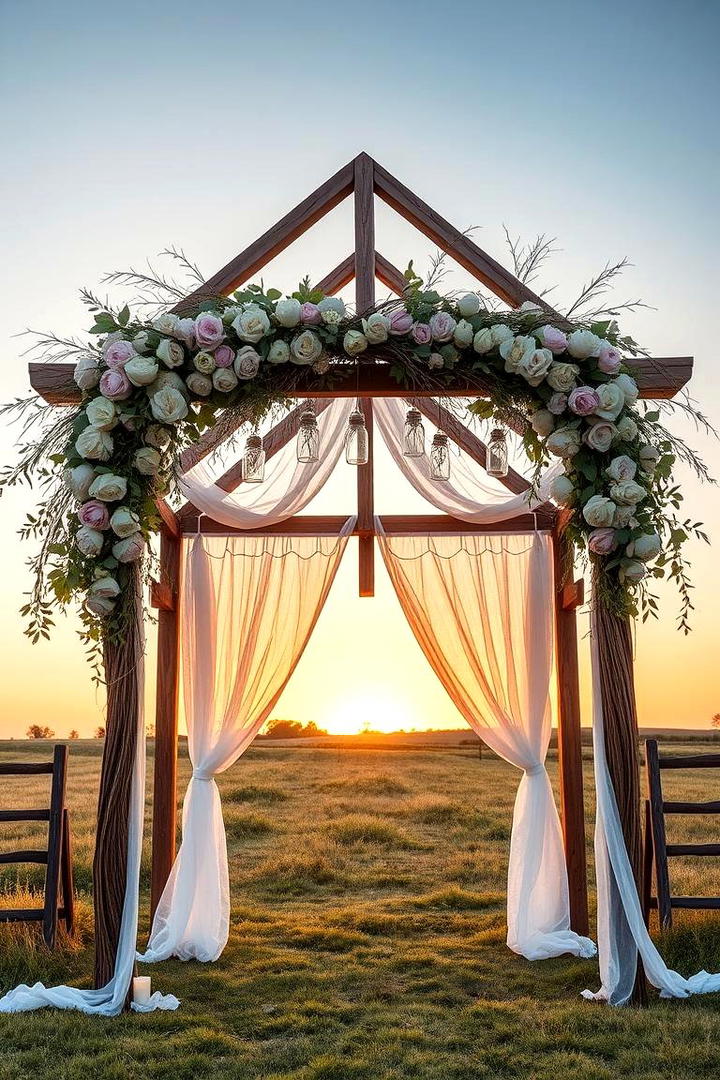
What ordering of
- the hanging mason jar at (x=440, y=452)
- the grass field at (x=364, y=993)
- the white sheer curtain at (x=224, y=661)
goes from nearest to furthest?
the grass field at (x=364, y=993) → the hanging mason jar at (x=440, y=452) → the white sheer curtain at (x=224, y=661)

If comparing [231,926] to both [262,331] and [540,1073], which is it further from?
[262,331]

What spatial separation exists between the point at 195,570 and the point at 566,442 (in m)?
2.93

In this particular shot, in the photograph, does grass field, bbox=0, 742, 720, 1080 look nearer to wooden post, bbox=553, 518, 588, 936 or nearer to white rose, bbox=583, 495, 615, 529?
wooden post, bbox=553, 518, 588, 936

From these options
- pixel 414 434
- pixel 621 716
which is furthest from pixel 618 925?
pixel 414 434

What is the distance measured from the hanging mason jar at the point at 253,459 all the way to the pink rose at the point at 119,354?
0.75 m

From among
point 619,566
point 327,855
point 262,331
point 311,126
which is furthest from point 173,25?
point 327,855

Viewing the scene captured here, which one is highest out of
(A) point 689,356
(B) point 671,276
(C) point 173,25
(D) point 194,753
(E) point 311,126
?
(C) point 173,25

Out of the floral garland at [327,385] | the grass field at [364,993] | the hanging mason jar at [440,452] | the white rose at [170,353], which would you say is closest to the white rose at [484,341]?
the floral garland at [327,385]

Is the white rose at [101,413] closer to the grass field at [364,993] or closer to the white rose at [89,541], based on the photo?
the white rose at [89,541]

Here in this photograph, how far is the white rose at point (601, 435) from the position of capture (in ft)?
15.3

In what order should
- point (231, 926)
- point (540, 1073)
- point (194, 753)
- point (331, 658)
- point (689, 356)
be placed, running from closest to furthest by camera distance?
point (540, 1073) < point (689, 356) < point (194, 753) < point (231, 926) < point (331, 658)

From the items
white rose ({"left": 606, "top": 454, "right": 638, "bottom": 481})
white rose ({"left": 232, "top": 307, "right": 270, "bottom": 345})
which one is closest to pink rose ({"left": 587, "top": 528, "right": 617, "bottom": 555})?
white rose ({"left": 606, "top": 454, "right": 638, "bottom": 481})

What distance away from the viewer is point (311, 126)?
22.7 feet

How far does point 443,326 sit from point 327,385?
2.12 feet
